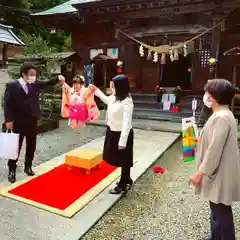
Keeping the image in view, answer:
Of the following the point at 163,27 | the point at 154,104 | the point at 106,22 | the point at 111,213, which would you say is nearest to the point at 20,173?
the point at 111,213

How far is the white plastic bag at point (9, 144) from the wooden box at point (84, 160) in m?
1.06

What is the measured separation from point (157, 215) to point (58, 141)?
4.60m

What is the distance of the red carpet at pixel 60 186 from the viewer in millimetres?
3885

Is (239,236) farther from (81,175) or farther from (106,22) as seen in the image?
(106,22)

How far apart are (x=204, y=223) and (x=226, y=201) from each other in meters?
1.23

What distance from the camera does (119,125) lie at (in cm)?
380

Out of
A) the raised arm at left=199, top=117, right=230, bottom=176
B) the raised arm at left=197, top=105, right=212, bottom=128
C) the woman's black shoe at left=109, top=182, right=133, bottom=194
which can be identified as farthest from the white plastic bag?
the raised arm at left=197, top=105, right=212, bottom=128

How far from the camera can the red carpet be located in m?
3.88

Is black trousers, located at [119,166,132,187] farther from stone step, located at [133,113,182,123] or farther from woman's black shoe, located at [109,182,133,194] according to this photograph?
stone step, located at [133,113,182,123]

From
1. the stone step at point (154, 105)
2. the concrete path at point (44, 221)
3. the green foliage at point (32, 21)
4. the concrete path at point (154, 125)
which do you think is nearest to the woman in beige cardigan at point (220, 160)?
the concrete path at point (44, 221)

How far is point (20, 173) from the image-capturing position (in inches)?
195

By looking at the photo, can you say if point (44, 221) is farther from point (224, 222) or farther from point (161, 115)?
point (161, 115)

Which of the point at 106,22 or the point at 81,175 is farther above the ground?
the point at 106,22

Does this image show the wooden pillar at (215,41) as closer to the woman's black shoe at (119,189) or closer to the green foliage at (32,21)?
the woman's black shoe at (119,189)
